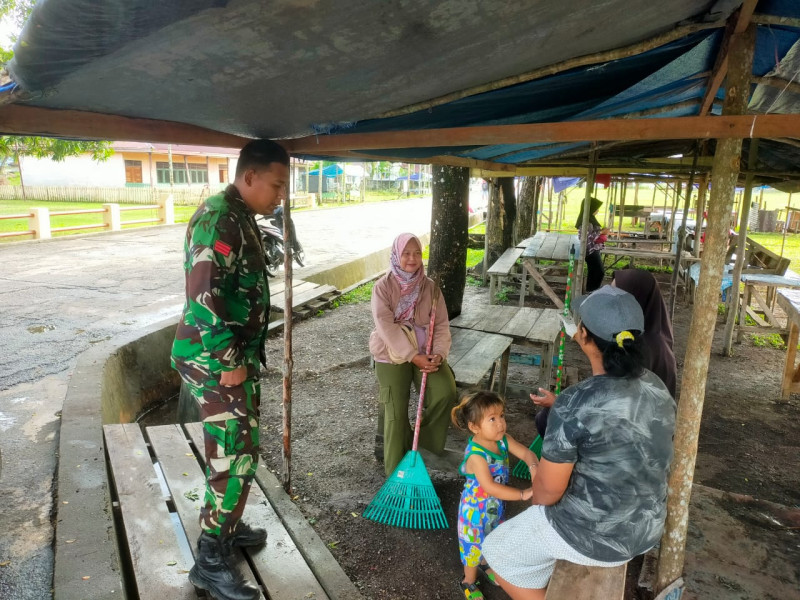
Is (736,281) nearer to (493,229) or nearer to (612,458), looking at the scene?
(493,229)

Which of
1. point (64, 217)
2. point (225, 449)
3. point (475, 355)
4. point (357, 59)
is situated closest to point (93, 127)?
point (357, 59)

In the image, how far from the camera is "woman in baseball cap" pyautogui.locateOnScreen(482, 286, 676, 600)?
185 cm

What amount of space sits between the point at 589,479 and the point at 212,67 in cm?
180

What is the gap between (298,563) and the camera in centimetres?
256

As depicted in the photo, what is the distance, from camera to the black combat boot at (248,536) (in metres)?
2.58

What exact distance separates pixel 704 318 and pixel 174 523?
256 centimetres

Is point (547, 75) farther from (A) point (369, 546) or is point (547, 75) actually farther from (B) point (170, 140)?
(A) point (369, 546)

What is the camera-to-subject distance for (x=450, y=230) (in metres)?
6.75

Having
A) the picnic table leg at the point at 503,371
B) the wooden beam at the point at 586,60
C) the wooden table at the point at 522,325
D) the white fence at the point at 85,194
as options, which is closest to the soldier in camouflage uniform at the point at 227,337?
the wooden beam at the point at 586,60


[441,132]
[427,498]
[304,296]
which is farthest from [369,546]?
[304,296]

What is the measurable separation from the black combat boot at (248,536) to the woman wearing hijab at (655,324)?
2023 mm

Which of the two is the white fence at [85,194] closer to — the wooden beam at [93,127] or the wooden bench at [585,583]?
the wooden beam at [93,127]

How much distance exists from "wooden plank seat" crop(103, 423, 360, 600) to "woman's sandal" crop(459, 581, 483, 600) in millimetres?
554

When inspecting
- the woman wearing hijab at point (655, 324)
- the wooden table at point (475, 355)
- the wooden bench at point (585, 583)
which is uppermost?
the woman wearing hijab at point (655, 324)
